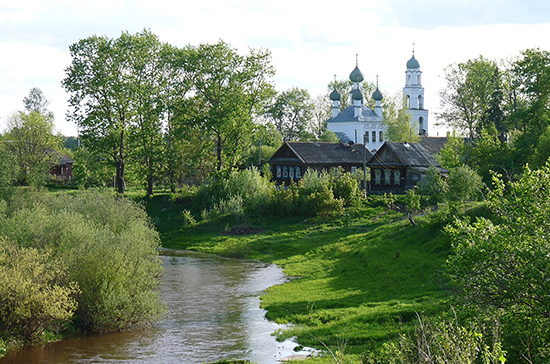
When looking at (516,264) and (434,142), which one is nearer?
(516,264)

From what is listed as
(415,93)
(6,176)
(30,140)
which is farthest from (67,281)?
(415,93)

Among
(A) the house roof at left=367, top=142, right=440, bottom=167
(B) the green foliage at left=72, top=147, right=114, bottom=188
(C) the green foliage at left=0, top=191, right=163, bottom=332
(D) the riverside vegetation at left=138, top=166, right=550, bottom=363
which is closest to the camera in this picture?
(D) the riverside vegetation at left=138, top=166, right=550, bottom=363

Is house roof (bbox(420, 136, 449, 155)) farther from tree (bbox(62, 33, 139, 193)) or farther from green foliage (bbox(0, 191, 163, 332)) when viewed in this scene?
green foliage (bbox(0, 191, 163, 332))

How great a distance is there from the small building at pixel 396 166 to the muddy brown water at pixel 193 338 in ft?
A: 102

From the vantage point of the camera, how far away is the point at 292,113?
98812 mm

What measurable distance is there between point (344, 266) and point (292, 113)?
68.7 meters

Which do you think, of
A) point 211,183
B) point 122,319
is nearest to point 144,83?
point 211,183

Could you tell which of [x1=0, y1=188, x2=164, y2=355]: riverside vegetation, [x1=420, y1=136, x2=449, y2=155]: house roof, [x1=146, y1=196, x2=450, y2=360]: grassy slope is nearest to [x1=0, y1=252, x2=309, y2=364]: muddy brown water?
[x1=0, y1=188, x2=164, y2=355]: riverside vegetation

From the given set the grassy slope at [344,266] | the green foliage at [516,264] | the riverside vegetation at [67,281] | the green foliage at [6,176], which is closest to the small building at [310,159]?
the grassy slope at [344,266]

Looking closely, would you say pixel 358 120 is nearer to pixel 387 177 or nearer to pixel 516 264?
pixel 387 177

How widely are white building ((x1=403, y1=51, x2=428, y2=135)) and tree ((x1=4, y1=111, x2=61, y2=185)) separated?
58.6 m

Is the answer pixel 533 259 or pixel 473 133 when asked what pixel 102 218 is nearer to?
pixel 533 259

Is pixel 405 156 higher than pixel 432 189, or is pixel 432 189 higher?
pixel 405 156

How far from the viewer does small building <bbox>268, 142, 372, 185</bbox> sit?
61.9m
